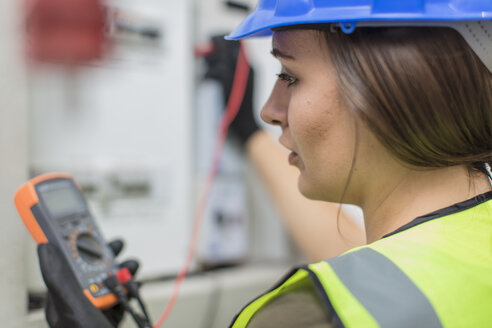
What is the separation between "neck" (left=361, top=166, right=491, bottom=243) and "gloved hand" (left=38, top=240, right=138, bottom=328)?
1.21 ft

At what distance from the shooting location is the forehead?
54 centimetres

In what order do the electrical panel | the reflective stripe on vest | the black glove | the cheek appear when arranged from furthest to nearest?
the black glove < the electrical panel < the cheek < the reflective stripe on vest

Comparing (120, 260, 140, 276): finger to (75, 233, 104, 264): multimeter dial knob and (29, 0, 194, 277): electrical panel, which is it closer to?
(75, 233, 104, 264): multimeter dial knob

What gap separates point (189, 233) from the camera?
3.06 feet

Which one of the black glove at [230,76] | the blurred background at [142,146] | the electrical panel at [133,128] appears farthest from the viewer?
the black glove at [230,76]

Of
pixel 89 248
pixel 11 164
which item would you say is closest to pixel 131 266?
pixel 89 248

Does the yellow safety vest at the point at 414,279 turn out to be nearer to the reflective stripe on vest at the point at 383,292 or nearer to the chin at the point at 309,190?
the reflective stripe on vest at the point at 383,292

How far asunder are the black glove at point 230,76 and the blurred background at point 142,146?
0.02 meters

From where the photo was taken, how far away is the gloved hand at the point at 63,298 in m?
0.57

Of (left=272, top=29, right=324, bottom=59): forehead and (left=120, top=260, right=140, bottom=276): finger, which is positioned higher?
(left=272, top=29, right=324, bottom=59): forehead

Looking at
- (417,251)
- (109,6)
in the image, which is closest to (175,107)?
(109,6)

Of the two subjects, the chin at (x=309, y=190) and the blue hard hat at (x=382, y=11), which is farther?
the chin at (x=309, y=190)

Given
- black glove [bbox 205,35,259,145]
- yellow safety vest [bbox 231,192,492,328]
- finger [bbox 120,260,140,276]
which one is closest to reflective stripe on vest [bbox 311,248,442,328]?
yellow safety vest [bbox 231,192,492,328]

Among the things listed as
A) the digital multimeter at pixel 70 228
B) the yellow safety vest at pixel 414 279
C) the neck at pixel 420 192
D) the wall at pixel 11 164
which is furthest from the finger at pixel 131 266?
the neck at pixel 420 192
